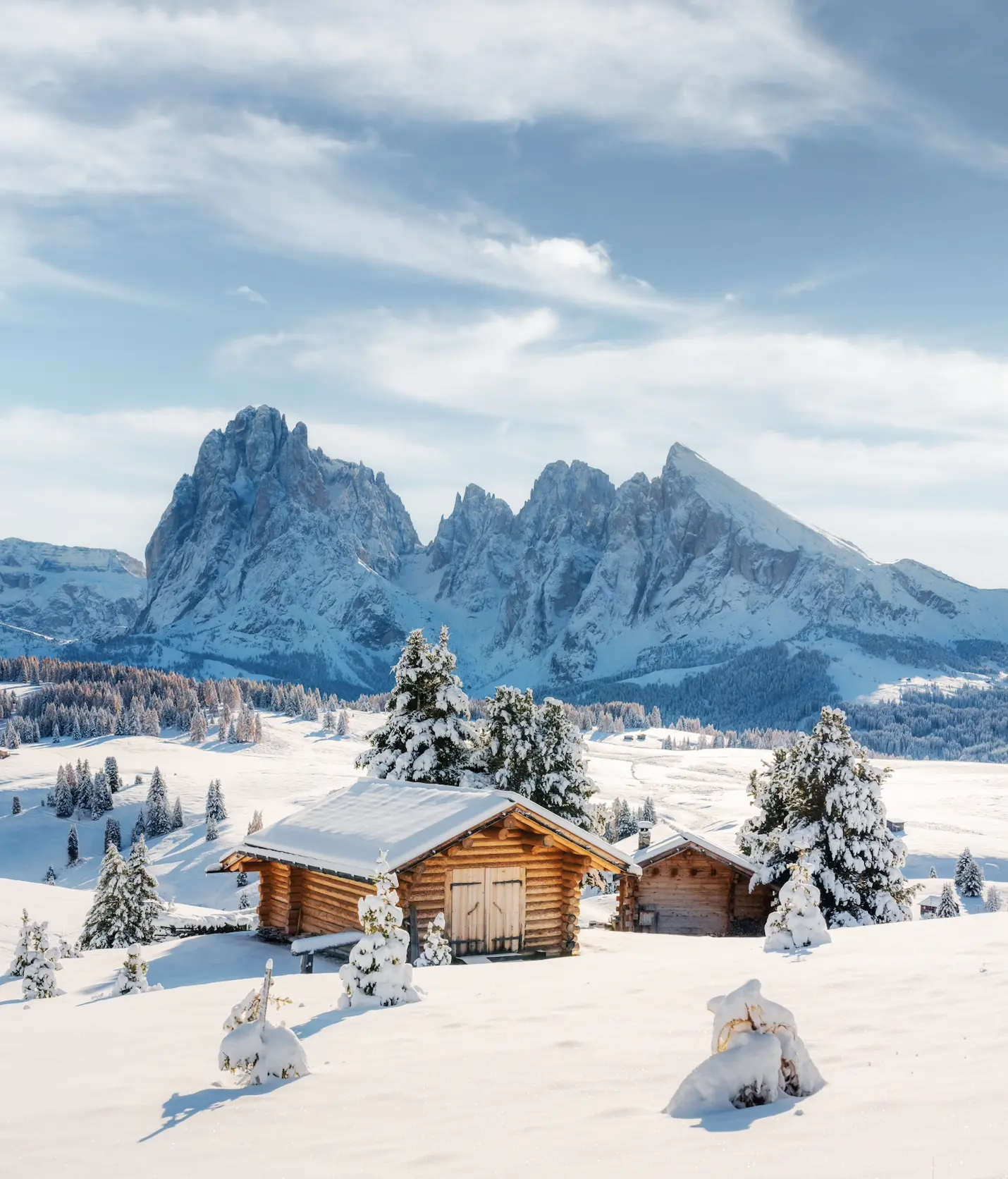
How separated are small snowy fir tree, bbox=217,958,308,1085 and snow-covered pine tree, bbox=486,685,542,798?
28.6 meters

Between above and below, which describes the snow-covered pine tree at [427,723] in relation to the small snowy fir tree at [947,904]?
above

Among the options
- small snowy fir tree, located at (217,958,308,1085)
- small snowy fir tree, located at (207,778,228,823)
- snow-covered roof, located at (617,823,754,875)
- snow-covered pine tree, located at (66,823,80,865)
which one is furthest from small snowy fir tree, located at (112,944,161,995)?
snow-covered pine tree, located at (66,823,80,865)

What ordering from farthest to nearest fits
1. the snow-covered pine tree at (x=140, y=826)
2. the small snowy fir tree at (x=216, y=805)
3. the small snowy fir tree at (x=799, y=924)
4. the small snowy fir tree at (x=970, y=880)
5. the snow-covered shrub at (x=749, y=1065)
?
Answer: the snow-covered pine tree at (x=140, y=826) → the small snowy fir tree at (x=216, y=805) → the small snowy fir tree at (x=970, y=880) → the small snowy fir tree at (x=799, y=924) → the snow-covered shrub at (x=749, y=1065)

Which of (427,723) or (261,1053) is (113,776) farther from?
(261,1053)

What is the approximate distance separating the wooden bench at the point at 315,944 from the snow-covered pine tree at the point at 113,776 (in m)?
148

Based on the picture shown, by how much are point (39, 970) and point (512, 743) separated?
2220 centimetres

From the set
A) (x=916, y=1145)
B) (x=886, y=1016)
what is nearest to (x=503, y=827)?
(x=886, y=1016)

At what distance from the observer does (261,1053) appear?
8.27m

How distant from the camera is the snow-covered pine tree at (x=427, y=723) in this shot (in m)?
35.6

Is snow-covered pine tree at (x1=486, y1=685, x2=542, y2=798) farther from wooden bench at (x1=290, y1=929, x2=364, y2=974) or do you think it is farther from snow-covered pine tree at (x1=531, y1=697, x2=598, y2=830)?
wooden bench at (x1=290, y1=929, x2=364, y2=974)

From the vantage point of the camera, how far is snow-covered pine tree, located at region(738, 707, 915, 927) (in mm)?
27594

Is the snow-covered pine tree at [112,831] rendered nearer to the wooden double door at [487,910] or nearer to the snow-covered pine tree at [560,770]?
the snow-covered pine tree at [560,770]

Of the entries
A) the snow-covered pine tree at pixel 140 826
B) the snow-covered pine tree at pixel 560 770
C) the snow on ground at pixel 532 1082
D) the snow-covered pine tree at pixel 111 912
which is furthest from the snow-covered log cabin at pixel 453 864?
the snow-covered pine tree at pixel 140 826

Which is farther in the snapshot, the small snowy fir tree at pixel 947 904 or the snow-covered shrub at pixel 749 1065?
the small snowy fir tree at pixel 947 904
